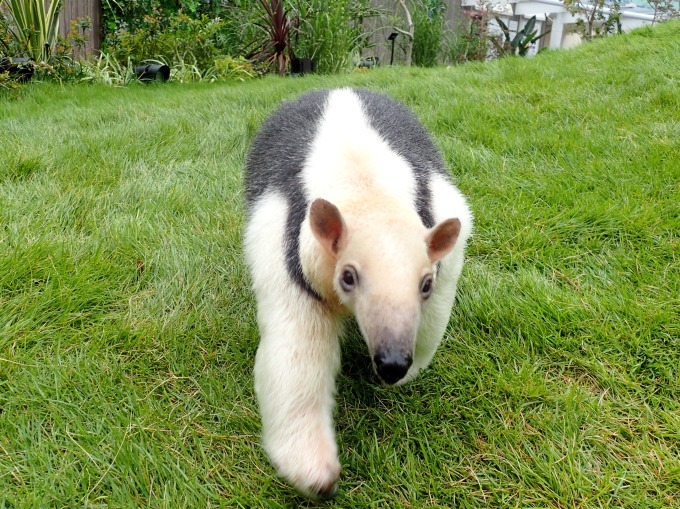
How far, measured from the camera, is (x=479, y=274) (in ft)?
9.74

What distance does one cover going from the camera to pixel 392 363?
1551mm

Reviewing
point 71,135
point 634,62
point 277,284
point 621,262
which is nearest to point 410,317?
point 277,284

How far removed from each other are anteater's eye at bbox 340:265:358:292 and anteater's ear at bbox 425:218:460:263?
0.25m

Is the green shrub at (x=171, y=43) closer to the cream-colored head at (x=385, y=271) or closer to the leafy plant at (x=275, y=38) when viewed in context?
the leafy plant at (x=275, y=38)

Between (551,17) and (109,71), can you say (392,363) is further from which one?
(551,17)

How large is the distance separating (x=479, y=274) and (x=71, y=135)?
3816 mm

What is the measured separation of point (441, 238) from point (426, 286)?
0.16 m

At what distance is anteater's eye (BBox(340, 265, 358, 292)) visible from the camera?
5.70ft

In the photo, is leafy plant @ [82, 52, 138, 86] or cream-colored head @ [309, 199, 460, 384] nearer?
cream-colored head @ [309, 199, 460, 384]

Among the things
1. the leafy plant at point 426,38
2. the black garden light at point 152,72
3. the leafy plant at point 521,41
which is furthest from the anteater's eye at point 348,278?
the leafy plant at point 521,41

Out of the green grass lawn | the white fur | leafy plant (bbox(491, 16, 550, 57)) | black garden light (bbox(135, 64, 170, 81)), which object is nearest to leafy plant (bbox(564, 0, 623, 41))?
leafy plant (bbox(491, 16, 550, 57))

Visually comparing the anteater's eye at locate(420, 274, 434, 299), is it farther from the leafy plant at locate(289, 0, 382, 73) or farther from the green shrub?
the green shrub

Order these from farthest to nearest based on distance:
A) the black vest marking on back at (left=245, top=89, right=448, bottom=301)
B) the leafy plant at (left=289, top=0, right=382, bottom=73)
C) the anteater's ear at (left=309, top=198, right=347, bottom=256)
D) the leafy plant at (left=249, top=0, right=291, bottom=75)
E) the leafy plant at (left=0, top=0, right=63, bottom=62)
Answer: the leafy plant at (left=289, top=0, right=382, bottom=73), the leafy plant at (left=249, top=0, right=291, bottom=75), the leafy plant at (left=0, top=0, right=63, bottom=62), the black vest marking on back at (left=245, top=89, right=448, bottom=301), the anteater's ear at (left=309, top=198, right=347, bottom=256)

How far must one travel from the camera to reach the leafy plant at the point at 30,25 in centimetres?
812
